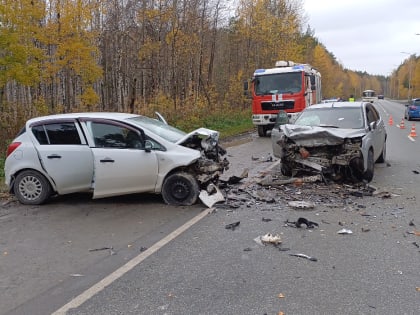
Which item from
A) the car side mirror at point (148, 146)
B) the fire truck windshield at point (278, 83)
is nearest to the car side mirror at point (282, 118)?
the fire truck windshield at point (278, 83)

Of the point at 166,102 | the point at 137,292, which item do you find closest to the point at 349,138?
the point at 137,292

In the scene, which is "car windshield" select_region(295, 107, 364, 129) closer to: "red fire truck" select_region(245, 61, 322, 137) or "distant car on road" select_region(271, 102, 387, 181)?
"distant car on road" select_region(271, 102, 387, 181)

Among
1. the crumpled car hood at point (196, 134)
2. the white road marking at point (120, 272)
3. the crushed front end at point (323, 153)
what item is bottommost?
the white road marking at point (120, 272)

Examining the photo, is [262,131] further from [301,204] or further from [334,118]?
[301,204]

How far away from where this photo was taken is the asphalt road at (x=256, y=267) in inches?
142

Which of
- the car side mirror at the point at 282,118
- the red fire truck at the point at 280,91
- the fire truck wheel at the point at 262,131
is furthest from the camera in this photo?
the fire truck wheel at the point at 262,131

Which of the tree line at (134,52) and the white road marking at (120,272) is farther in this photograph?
the tree line at (134,52)

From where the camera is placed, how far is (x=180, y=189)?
7.02m

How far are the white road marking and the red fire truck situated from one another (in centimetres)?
1374

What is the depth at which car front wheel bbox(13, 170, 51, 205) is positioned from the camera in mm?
7270

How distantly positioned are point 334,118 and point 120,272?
676 centimetres

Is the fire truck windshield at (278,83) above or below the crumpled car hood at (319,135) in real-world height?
above

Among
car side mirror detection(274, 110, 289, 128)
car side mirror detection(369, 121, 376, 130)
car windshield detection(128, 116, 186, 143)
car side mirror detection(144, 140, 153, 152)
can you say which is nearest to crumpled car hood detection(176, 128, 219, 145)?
car windshield detection(128, 116, 186, 143)

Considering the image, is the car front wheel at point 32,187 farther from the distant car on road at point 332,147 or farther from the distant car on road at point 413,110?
the distant car on road at point 413,110
